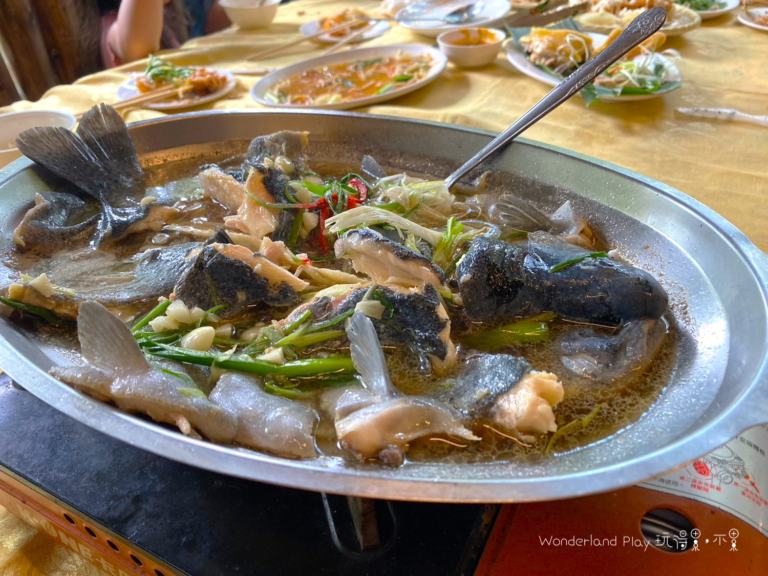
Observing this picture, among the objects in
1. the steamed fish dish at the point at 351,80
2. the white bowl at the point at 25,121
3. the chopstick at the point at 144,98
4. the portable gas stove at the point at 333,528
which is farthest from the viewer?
the steamed fish dish at the point at 351,80

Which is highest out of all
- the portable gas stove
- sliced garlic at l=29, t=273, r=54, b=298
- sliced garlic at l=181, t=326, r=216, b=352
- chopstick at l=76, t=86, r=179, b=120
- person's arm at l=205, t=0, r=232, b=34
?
person's arm at l=205, t=0, r=232, b=34

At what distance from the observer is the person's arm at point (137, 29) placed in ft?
13.6

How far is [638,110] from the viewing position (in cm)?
310

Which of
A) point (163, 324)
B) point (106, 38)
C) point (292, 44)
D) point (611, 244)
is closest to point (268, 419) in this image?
point (163, 324)

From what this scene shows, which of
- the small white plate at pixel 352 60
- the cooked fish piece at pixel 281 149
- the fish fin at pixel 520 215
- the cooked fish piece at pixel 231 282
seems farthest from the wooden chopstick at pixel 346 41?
the cooked fish piece at pixel 231 282

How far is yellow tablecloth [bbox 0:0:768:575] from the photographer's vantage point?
2.38 metres

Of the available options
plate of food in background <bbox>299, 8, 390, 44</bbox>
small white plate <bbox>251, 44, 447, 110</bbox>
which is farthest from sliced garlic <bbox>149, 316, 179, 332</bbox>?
plate of food in background <bbox>299, 8, 390, 44</bbox>

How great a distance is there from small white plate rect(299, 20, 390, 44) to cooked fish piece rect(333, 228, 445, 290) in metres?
3.28

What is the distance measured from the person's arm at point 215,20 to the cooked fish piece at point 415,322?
5415mm

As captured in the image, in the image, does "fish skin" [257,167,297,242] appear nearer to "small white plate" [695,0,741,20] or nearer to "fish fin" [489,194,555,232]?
"fish fin" [489,194,555,232]

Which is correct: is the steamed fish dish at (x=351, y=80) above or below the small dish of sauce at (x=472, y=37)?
below

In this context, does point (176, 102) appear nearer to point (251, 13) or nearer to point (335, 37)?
point (335, 37)

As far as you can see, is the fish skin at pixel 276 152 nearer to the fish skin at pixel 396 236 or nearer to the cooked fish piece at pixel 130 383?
the fish skin at pixel 396 236

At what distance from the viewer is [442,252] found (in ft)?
6.12
